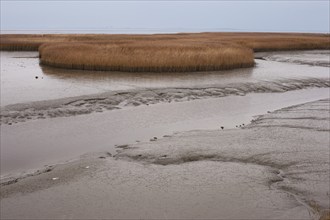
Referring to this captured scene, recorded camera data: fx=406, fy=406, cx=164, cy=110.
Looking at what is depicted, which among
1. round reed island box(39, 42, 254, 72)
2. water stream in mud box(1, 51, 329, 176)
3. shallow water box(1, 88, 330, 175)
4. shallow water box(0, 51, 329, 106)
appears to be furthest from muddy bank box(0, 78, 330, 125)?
round reed island box(39, 42, 254, 72)

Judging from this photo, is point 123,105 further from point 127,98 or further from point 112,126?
point 112,126

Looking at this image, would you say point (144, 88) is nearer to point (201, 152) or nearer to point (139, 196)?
point (201, 152)

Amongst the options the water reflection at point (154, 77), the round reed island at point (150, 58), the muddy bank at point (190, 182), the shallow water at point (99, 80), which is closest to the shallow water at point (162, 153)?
the muddy bank at point (190, 182)

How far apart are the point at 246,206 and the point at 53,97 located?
35.7ft

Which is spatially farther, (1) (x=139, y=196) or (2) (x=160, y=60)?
(2) (x=160, y=60)

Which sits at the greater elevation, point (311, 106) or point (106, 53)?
point (106, 53)

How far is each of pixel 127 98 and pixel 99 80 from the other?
5117 mm

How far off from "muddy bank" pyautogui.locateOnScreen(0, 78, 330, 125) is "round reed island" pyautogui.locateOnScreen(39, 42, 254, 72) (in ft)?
18.0

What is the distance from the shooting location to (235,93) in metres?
17.3

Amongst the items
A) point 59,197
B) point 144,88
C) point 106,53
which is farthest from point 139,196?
point 106,53

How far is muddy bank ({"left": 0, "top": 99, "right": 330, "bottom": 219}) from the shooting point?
19.8ft

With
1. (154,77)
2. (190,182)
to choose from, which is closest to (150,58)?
(154,77)

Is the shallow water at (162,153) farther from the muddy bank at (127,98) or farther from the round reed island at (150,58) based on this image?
the round reed island at (150,58)

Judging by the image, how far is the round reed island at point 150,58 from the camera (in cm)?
2391
